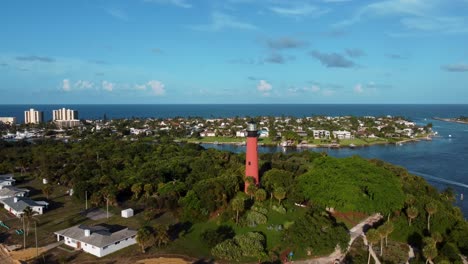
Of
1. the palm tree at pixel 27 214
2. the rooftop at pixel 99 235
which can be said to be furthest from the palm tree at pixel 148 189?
the palm tree at pixel 27 214

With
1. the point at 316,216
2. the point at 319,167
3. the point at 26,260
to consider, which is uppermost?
the point at 319,167

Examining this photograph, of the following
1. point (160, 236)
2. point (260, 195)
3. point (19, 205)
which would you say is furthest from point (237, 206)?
point (19, 205)

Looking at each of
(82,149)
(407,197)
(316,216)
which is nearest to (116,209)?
(316,216)

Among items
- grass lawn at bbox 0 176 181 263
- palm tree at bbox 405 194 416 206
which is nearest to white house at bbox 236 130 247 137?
grass lawn at bbox 0 176 181 263

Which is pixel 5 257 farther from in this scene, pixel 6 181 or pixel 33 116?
pixel 33 116

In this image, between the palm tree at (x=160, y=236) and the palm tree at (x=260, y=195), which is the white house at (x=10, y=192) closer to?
the palm tree at (x=160, y=236)

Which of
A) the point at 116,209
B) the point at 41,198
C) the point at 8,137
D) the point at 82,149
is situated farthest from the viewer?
the point at 8,137

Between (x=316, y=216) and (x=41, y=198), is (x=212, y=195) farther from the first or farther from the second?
(x=41, y=198)
